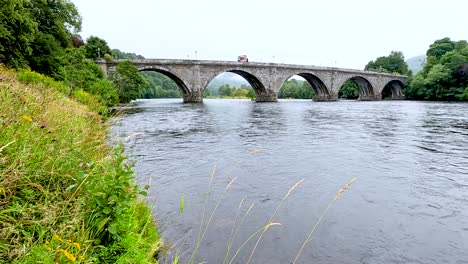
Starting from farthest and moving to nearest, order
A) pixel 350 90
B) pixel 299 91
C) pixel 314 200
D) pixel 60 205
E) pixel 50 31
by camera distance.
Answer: pixel 299 91 < pixel 350 90 < pixel 50 31 < pixel 314 200 < pixel 60 205

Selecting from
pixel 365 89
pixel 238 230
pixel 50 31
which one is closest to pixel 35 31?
pixel 50 31

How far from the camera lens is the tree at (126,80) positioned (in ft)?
131

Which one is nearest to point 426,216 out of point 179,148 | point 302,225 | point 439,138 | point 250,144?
point 302,225

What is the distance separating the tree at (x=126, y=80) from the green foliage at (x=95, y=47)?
45.1ft

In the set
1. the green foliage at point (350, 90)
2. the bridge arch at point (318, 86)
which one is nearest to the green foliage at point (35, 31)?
the bridge arch at point (318, 86)

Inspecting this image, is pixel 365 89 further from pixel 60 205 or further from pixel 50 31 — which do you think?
pixel 60 205

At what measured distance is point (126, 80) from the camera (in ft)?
132

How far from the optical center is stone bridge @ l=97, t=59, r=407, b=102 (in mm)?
49312

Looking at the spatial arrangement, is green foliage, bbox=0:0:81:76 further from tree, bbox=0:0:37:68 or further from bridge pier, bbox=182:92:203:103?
bridge pier, bbox=182:92:203:103

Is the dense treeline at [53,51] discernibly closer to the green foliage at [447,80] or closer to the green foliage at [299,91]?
the green foliage at [447,80]

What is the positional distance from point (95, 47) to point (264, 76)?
32.2 m

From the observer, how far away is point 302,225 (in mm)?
5039

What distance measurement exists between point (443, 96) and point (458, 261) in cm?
7206

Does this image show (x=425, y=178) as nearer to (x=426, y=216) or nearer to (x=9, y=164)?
(x=426, y=216)
